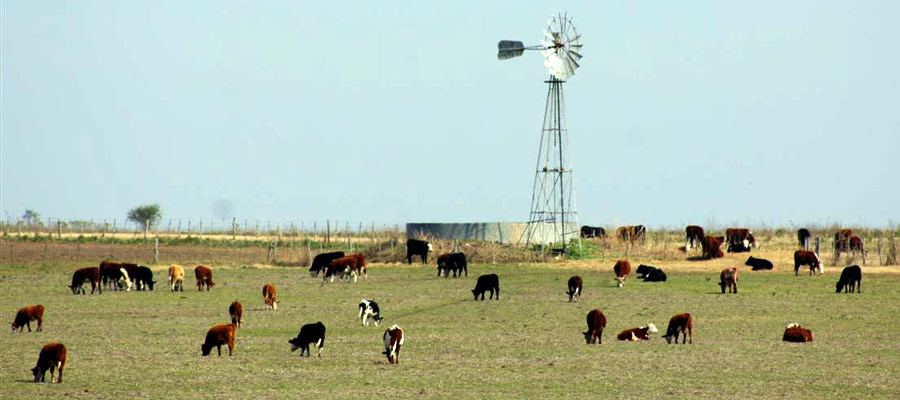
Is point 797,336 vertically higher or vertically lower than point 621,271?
lower

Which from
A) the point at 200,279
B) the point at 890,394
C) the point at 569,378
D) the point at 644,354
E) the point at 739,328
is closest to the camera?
the point at 890,394

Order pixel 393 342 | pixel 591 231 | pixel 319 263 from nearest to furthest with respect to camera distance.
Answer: pixel 393 342 → pixel 319 263 → pixel 591 231

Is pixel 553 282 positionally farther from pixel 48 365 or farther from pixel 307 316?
pixel 48 365

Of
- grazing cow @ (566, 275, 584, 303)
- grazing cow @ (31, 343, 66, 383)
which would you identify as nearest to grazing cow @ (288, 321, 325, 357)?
grazing cow @ (31, 343, 66, 383)

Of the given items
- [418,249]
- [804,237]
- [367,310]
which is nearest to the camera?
[367,310]

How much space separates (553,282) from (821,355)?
2459 centimetres

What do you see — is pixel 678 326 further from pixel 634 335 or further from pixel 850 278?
pixel 850 278

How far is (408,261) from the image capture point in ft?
211

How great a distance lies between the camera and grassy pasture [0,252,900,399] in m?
21.2

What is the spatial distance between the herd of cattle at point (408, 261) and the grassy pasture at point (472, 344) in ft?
1.31

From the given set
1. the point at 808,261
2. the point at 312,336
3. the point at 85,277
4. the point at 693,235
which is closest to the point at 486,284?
the point at 85,277

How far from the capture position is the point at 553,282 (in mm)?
50062

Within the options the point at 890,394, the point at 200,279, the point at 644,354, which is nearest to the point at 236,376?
the point at 644,354

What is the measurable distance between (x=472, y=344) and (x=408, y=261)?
3593 centimetres
